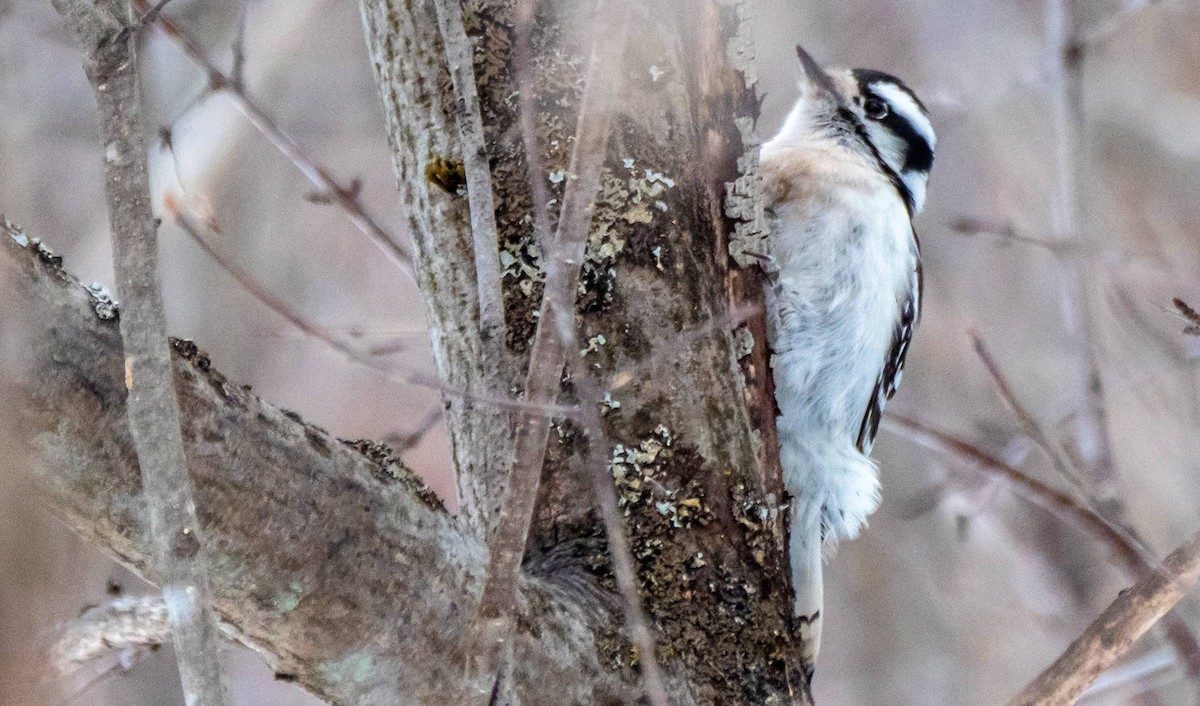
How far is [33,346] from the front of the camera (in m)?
1.22

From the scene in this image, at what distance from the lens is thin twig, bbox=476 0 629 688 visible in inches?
50.2

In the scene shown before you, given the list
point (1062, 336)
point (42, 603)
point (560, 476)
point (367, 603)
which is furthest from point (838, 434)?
point (1062, 336)

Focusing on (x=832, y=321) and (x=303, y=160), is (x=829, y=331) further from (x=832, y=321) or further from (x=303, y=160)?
(x=303, y=160)

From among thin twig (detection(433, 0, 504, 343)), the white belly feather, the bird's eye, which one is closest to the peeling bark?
thin twig (detection(433, 0, 504, 343))

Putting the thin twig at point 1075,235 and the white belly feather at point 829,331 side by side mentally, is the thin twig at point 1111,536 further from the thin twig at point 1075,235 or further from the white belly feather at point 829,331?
the white belly feather at point 829,331

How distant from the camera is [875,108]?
11.7ft

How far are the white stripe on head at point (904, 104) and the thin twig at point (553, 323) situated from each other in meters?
2.36

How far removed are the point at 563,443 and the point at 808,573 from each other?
3.42 ft

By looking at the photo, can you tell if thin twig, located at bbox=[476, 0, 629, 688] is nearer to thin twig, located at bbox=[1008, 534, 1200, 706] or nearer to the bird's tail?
thin twig, located at bbox=[1008, 534, 1200, 706]

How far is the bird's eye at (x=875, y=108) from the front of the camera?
3.57 metres

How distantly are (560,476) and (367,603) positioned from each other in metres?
0.50

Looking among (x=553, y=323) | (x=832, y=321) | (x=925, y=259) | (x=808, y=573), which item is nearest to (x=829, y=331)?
(x=832, y=321)

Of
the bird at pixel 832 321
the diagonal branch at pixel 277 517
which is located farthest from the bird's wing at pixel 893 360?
the diagonal branch at pixel 277 517

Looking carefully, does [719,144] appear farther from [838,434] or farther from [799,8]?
[799,8]
